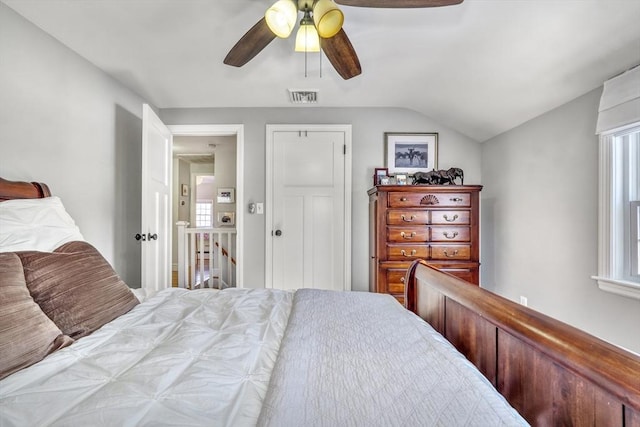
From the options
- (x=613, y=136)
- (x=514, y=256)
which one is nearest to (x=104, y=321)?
(x=613, y=136)

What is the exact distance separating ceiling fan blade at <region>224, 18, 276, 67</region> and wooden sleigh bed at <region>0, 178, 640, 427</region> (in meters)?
1.50

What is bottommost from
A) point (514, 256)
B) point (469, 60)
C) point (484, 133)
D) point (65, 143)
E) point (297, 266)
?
point (297, 266)

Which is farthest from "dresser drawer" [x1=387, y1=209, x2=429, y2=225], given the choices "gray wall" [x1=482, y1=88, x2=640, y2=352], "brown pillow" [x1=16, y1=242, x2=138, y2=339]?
"brown pillow" [x1=16, y1=242, x2=138, y2=339]

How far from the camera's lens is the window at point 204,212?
7.21 metres

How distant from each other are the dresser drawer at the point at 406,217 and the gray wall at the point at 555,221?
85cm

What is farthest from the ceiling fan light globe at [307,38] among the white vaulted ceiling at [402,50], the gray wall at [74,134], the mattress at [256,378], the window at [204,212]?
the window at [204,212]

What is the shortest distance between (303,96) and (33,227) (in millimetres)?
2269

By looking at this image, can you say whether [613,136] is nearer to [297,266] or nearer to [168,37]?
[297,266]

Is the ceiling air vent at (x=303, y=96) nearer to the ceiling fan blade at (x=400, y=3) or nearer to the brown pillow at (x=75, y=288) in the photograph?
the ceiling fan blade at (x=400, y=3)

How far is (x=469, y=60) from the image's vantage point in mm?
2057

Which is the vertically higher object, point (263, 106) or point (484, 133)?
point (263, 106)

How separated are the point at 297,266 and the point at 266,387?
2405mm

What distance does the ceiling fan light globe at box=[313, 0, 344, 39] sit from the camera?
128 centimetres

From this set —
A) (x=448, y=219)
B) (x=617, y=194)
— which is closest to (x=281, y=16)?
(x=448, y=219)
